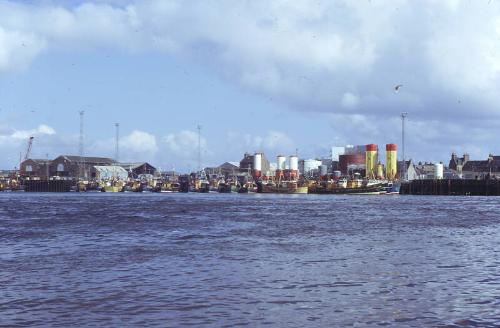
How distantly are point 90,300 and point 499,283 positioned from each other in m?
12.5

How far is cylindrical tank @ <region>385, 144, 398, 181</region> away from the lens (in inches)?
7274

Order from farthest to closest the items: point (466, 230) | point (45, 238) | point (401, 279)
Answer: point (466, 230) < point (45, 238) < point (401, 279)

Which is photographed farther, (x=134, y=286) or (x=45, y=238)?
(x=45, y=238)

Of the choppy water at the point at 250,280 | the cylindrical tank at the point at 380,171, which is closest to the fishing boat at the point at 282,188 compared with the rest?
the cylindrical tank at the point at 380,171

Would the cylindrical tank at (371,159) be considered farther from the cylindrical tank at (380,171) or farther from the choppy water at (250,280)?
the choppy water at (250,280)

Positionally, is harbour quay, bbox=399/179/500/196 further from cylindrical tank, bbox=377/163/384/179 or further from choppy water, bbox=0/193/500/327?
choppy water, bbox=0/193/500/327

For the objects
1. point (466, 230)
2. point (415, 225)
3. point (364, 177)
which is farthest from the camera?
point (364, 177)

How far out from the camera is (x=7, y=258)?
27.5 m

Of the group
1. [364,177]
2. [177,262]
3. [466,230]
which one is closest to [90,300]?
[177,262]

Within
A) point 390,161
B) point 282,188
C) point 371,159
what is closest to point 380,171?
point 390,161

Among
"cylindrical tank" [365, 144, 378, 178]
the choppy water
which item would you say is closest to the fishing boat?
"cylindrical tank" [365, 144, 378, 178]

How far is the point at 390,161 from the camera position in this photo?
187 meters

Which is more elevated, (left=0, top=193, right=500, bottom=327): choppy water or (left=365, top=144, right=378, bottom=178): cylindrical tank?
(left=365, top=144, right=378, bottom=178): cylindrical tank

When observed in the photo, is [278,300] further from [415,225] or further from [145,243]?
[415,225]
